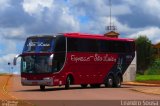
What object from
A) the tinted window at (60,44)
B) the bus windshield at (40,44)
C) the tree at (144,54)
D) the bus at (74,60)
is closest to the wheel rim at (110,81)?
the bus at (74,60)

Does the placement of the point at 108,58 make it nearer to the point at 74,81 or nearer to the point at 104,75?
the point at 104,75

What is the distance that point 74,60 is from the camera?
3825 centimetres

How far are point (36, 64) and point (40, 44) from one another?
134 centimetres

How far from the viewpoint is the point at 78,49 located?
127 ft

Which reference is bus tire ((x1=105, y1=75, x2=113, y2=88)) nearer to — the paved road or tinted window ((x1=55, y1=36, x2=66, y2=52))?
tinted window ((x1=55, y1=36, x2=66, y2=52))

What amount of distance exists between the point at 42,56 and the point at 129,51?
9.76m

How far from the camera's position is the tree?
107075mm

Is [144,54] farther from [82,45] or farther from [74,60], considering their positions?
[74,60]

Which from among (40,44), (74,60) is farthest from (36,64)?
(74,60)

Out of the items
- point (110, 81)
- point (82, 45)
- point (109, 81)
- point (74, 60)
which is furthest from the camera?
point (110, 81)

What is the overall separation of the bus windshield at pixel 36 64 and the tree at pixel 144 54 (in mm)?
70643

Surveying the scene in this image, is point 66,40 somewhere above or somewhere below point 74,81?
above

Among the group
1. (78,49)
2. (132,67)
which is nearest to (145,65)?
(132,67)

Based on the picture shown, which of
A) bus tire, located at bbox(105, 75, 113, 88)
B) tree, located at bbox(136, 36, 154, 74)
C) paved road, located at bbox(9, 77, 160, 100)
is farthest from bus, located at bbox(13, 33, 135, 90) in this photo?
tree, located at bbox(136, 36, 154, 74)
